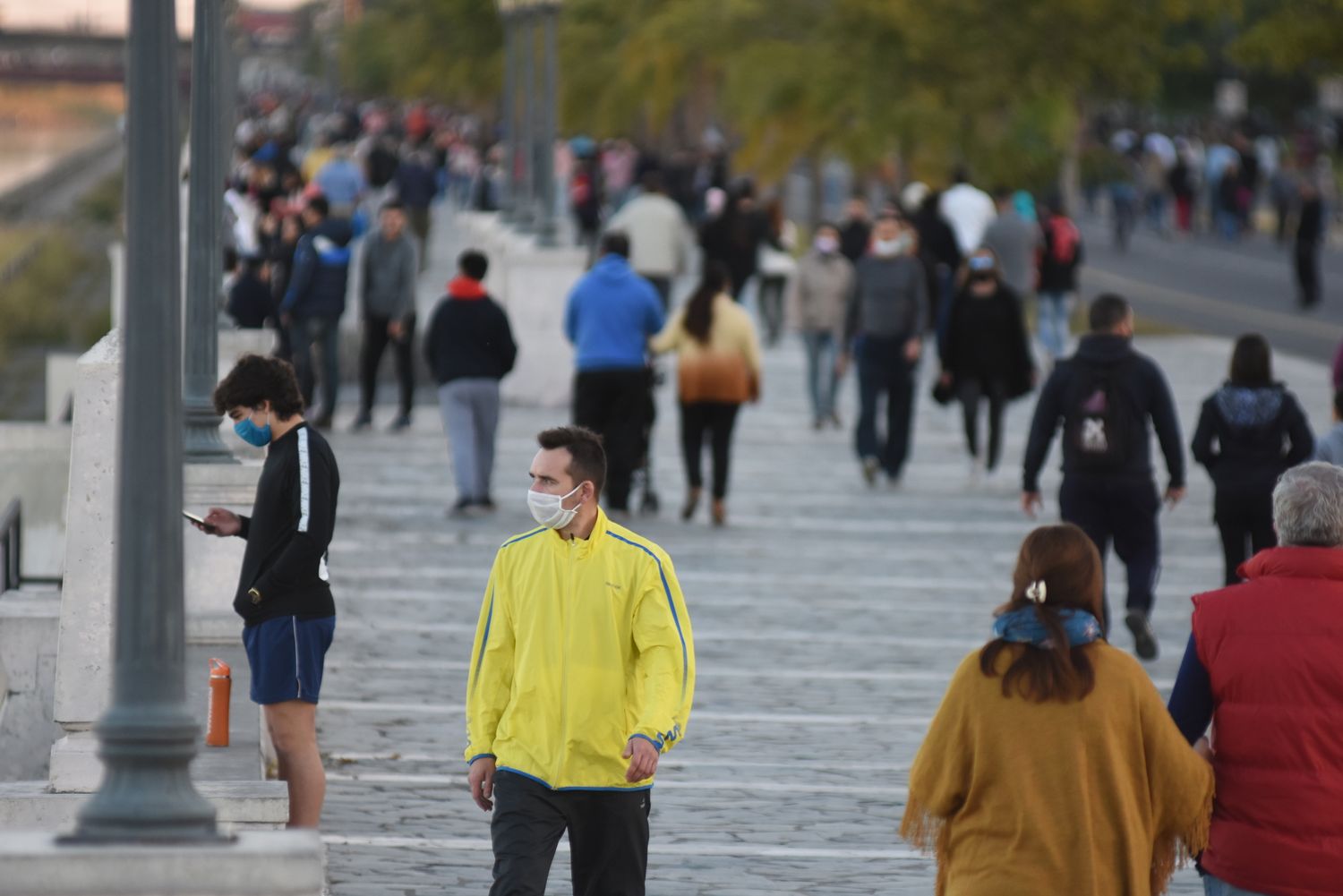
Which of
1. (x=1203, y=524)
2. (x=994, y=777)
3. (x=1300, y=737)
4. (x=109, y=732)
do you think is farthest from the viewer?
(x=1203, y=524)

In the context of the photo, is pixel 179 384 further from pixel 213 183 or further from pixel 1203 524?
pixel 1203 524

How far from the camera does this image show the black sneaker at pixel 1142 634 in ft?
40.8

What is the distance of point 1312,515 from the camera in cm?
611

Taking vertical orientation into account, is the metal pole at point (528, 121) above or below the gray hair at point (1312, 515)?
above

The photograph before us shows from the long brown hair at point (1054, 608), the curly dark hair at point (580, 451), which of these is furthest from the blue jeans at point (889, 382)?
the long brown hair at point (1054, 608)

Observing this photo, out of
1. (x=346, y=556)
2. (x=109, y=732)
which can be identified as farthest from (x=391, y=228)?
(x=109, y=732)

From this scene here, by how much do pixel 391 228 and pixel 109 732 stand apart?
1613 cm

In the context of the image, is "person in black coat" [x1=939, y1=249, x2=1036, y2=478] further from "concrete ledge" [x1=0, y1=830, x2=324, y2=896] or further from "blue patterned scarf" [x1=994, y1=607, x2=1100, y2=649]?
"concrete ledge" [x1=0, y1=830, x2=324, y2=896]

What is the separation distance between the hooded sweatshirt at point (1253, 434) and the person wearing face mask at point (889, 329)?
21.8ft

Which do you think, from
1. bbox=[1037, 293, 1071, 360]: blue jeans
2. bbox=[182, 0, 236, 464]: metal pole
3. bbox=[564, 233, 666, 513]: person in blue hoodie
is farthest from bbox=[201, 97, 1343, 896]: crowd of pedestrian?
bbox=[1037, 293, 1071, 360]: blue jeans

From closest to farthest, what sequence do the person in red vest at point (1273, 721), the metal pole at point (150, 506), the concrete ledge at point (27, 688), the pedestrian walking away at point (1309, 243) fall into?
the metal pole at point (150, 506) < the person in red vest at point (1273, 721) < the concrete ledge at point (27, 688) < the pedestrian walking away at point (1309, 243)

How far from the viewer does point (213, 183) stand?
461 inches

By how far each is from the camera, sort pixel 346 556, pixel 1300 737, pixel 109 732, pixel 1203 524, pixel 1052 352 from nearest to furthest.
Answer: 1. pixel 109 732
2. pixel 1300 737
3. pixel 346 556
4. pixel 1203 524
5. pixel 1052 352

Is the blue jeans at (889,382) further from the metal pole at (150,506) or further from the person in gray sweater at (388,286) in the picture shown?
the metal pole at (150,506)
